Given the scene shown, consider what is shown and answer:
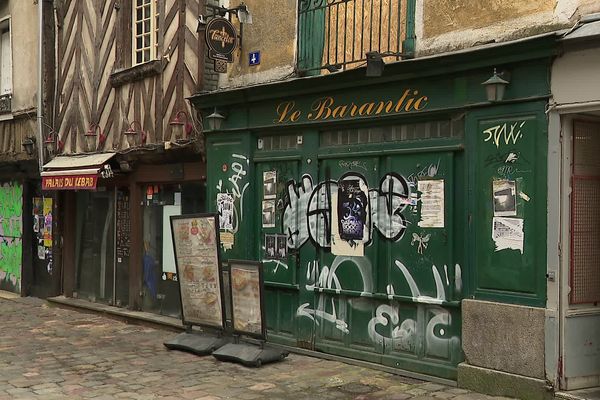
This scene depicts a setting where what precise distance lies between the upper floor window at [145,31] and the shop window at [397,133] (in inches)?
155

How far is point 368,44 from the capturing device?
24.3 feet

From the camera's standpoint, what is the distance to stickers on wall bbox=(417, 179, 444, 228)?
21.9 ft

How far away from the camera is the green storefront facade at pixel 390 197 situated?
600 cm

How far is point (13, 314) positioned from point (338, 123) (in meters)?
7.00

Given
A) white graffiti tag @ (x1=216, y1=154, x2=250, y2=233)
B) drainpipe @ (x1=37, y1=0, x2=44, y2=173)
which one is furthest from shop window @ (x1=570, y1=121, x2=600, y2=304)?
drainpipe @ (x1=37, y1=0, x2=44, y2=173)

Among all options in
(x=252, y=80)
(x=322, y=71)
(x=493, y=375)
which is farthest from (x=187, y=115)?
(x=493, y=375)

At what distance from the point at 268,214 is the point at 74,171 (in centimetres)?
414

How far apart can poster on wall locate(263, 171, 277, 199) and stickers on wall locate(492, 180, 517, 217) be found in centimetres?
302

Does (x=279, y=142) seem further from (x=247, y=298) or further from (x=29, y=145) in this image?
(x=29, y=145)

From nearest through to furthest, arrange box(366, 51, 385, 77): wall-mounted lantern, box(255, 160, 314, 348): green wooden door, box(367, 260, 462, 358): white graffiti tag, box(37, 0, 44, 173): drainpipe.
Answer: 1. box(367, 260, 462, 358): white graffiti tag
2. box(366, 51, 385, 77): wall-mounted lantern
3. box(255, 160, 314, 348): green wooden door
4. box(37, 0, 44, 173): drainpipe

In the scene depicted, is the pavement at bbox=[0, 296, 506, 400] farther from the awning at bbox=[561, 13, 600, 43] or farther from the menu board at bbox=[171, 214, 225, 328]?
the awning at bbox=[561, 13, 600, 43]

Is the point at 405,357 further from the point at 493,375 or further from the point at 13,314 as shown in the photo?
the point at 13,314

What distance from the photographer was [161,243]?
1072 cm

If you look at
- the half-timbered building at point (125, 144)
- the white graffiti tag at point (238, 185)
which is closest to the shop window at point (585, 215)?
the white graffiti tag at point (238, 185)
